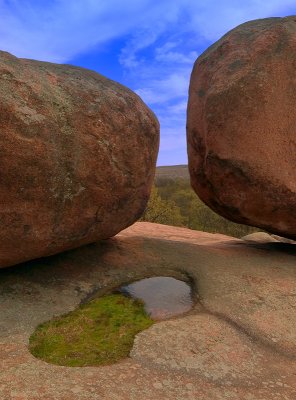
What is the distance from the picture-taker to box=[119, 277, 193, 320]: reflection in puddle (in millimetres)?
6137

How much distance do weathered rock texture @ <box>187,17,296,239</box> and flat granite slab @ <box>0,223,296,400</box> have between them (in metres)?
1.09

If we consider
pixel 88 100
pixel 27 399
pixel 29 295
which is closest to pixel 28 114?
pixel 88 100

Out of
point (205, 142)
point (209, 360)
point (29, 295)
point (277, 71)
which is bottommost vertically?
point (209, 360)

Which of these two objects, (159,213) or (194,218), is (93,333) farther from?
(194,218)

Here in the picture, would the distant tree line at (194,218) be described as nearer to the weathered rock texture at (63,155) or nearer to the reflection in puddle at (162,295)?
the reflection in puddle at (162,295)

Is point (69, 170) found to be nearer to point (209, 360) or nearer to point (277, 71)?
point (209, 360)

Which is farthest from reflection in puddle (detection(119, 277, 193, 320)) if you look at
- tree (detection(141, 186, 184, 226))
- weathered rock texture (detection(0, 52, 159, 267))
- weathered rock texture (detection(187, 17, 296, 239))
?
tree (detection(141, 186, 184, 226))

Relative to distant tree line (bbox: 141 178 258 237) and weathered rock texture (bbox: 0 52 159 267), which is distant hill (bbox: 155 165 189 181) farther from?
weathered rock texture (bbox: 0 52 159 267)

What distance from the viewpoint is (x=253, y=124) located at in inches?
292

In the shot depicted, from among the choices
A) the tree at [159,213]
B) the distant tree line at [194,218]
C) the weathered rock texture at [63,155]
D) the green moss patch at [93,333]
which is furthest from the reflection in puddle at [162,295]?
the tree at [159,213]

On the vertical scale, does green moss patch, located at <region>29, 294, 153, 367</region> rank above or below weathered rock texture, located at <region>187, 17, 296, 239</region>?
below

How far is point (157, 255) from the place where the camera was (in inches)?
311

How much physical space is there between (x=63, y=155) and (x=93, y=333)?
2.26 metres

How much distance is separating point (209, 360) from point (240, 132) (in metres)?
3.83
